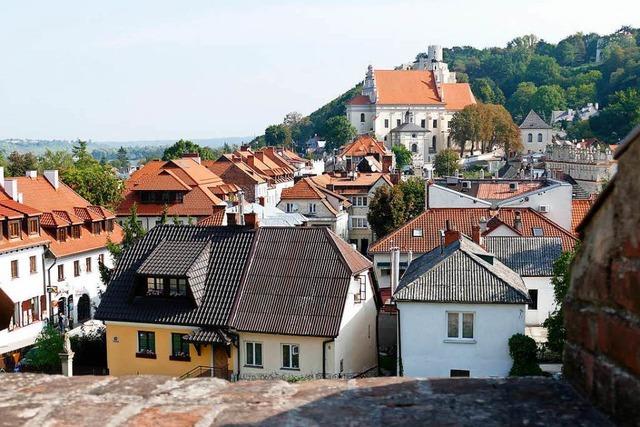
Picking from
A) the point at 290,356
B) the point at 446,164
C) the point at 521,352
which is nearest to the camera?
the point at 521,352

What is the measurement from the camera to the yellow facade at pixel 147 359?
22.8 metres

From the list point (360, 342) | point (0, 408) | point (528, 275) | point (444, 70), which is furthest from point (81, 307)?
point (444, 70)

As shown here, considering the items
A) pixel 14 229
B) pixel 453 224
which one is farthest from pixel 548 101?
pixel 14 229

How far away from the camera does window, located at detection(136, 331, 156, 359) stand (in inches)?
927

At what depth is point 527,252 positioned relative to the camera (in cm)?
Result: 2916

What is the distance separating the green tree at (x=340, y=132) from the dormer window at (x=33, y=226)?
9661cm

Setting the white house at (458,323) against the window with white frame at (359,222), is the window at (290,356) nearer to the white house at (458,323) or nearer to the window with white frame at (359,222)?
the white house at (458,323)

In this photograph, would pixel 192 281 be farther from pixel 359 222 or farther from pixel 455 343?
pixel 359 222

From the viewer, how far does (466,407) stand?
3.35 metres

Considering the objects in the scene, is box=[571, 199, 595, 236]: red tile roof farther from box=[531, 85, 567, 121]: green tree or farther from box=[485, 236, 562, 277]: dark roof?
box=[531, 85, 567, 121]: green tree

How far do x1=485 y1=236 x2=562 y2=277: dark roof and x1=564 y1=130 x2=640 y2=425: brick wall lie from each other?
2527cm

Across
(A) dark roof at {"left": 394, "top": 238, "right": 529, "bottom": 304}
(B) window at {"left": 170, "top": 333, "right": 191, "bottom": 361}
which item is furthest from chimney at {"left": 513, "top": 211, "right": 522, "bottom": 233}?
(B) window at {"left": 170, "top": 333, "right": 191, "bottom": 361}

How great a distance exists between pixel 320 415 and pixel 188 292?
2062 cm

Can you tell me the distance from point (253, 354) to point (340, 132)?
109m
